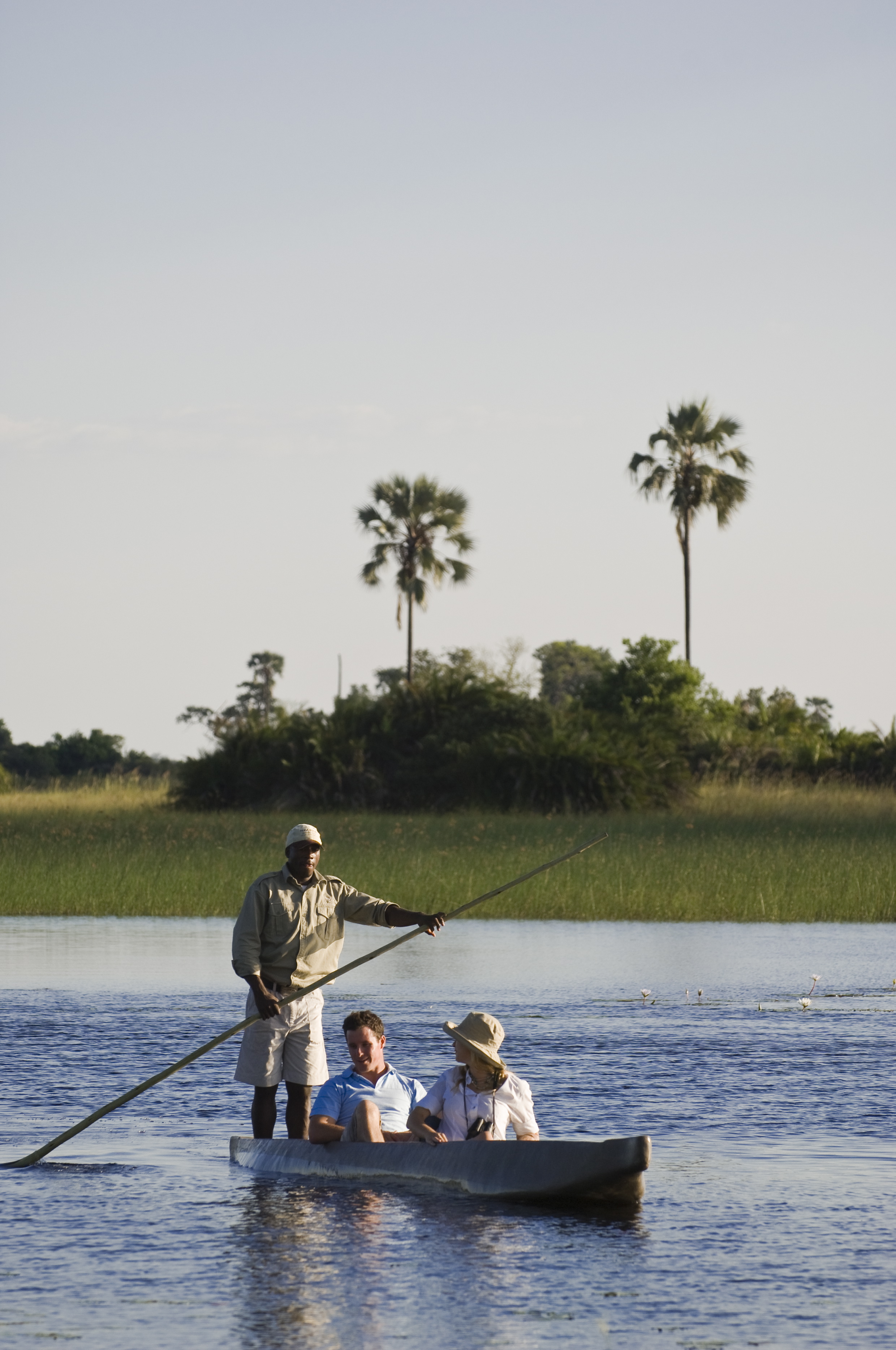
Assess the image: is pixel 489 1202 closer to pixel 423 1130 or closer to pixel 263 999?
pixel 423 1130

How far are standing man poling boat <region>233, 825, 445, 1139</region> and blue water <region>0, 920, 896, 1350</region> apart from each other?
505 mm

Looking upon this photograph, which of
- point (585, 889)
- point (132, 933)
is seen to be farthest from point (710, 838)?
point (132, 933)

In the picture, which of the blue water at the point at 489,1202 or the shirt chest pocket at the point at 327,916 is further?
the shirt chest pocket at the point at 327,916

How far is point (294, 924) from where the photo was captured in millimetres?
9414

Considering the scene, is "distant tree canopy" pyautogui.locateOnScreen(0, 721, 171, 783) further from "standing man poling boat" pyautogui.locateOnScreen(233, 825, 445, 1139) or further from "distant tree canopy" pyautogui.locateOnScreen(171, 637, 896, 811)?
"standing man poling boat" pyautogui.locateOnScreen(233, 825, 445, 1139)

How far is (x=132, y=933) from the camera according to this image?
23.5m

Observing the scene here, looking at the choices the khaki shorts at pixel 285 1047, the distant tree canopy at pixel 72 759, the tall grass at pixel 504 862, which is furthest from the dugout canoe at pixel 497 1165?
the distant tree canopy at pixel 72 759

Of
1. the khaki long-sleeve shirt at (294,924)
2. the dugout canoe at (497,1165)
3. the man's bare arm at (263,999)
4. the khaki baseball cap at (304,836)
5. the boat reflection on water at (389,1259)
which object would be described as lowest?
the boat reflection on water at (389,1259)

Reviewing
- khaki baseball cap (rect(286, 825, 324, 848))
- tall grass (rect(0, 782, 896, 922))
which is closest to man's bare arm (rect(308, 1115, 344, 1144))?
khaki baseball cap (rect(286, 825, 324, 848))

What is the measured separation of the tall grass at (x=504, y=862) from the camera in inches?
1014

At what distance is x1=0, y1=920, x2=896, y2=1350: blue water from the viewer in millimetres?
6969

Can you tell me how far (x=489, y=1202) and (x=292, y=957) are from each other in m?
1.55

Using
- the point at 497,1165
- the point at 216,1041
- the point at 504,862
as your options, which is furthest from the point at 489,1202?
the point at 504,862

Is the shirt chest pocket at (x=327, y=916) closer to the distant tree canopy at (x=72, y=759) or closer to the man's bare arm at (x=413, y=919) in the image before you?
the man's bare arm at (x=413, y=919)
